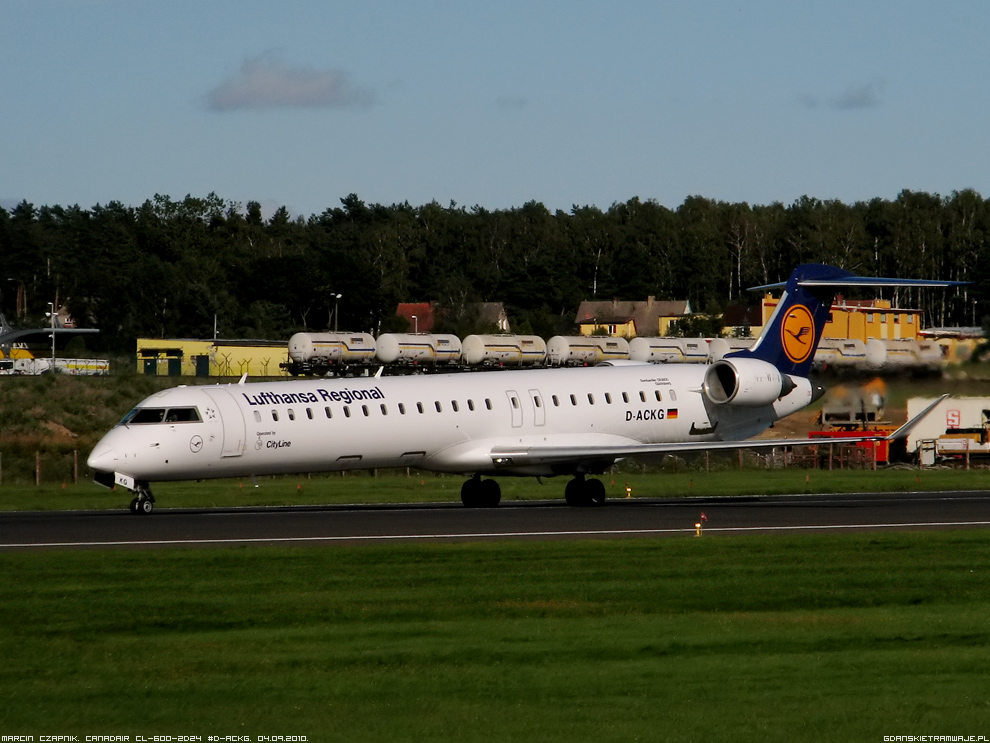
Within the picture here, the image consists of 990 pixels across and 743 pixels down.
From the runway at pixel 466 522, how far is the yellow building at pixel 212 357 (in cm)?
5394

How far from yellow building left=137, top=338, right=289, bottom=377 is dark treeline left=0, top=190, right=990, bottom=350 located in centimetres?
2692

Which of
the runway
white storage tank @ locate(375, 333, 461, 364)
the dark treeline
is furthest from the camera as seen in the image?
the dark treeline

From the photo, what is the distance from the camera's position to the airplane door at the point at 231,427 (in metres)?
28.9

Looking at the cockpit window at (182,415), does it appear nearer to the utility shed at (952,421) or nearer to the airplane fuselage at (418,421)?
the airplane fuselage at (418,421)

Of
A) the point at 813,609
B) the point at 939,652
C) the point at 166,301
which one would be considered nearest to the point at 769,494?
the point at 813,609

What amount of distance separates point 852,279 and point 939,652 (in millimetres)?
24194

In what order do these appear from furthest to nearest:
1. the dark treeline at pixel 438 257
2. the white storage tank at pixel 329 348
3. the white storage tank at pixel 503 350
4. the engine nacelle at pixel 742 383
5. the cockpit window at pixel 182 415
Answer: the dark treeline at pixel 438 257 → the white storage tank at pixel 503 350 → the white storage tank at pixel 329 348 → the engine nacelle at pixel 742 383 → the cockpit window at pixel 182 415

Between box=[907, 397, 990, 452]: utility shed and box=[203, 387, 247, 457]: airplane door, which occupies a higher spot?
box=[203, 387, 247, 457]: airplane door

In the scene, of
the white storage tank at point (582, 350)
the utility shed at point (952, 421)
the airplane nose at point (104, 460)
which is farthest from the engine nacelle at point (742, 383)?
the white storage tank at point (582, 350)

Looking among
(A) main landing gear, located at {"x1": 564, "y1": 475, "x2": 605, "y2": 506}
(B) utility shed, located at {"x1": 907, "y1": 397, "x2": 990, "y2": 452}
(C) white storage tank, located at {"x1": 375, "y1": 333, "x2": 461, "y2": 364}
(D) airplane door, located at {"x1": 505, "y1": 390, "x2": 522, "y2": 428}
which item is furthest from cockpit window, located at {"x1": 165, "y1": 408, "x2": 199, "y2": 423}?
(C) white storage tank, located at {"x1": 375, "y1": 333, "x2": 461, "y2": 364}

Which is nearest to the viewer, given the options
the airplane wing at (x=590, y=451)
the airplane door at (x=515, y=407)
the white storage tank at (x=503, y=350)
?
the airplane wing at (x=590, y=451)

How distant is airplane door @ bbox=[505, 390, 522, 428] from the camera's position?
32.3 metres

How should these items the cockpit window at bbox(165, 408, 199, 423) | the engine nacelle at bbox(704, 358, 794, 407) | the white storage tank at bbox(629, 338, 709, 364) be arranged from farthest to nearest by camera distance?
the white storage tank at bbox(629, 338, 709, 364), the engine nacelle at bbox(704, 358, 794, 407), the cockpit window at bbox(165, 408, 199, 423)

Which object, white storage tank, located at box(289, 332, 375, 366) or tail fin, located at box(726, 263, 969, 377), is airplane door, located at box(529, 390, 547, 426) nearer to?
tail fin, located at box(726, 263, 969, 377)
